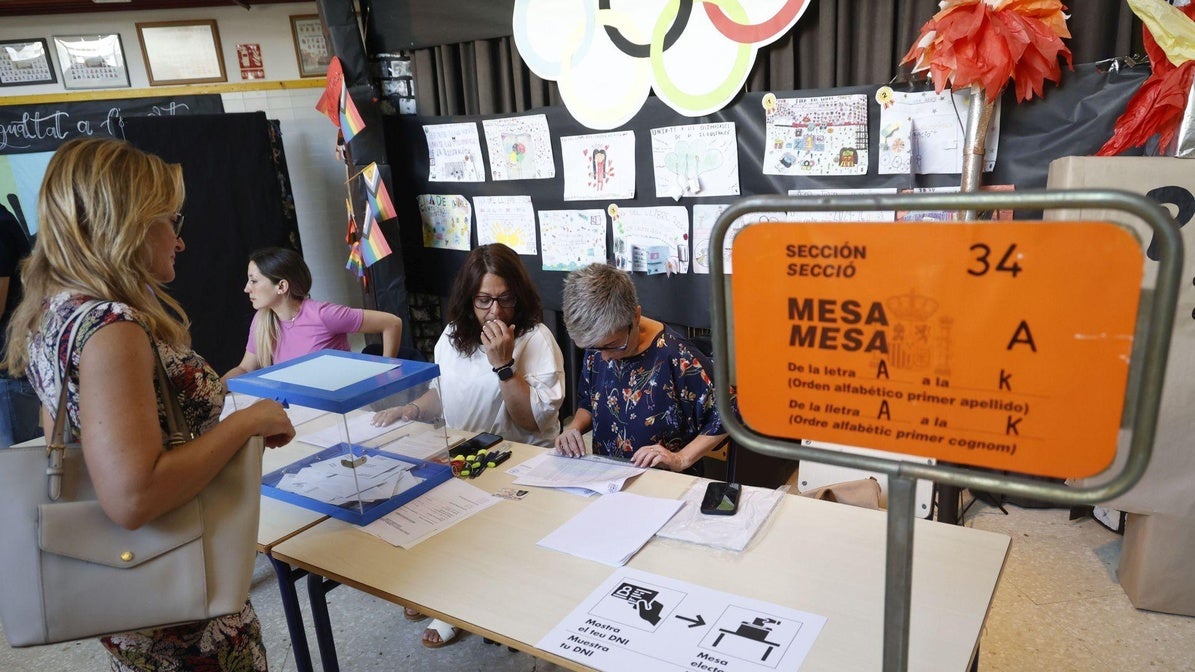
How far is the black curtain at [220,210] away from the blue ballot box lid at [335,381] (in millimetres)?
2400

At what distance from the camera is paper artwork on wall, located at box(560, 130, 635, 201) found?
305 cm

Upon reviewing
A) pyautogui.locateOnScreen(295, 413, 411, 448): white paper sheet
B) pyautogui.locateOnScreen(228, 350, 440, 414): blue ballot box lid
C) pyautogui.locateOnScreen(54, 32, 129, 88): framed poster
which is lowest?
pyautogui.locateOnScreen(295, 413, 411, 448): white paper sheet

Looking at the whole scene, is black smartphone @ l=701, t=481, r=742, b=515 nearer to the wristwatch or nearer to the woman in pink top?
the wristwatch

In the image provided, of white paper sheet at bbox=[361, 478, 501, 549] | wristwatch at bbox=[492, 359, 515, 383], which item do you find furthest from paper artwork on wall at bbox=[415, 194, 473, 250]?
white paper sheet at bbox=[361, 478, 501, 549]

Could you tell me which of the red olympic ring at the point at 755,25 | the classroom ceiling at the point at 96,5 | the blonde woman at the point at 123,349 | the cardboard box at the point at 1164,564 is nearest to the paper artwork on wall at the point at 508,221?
the red olympic ring at the point at 755,25

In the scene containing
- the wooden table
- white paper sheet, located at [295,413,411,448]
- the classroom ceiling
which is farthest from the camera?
the classroom ceiling

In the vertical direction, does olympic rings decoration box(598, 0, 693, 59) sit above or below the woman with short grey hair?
above

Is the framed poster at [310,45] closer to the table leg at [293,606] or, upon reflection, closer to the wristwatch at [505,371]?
the wristwatch at [505,371]

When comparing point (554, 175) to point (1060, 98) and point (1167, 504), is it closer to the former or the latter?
point (1060, 98)

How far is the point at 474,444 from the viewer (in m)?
1.93

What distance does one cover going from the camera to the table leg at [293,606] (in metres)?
1.50

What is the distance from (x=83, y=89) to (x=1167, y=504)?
570cm

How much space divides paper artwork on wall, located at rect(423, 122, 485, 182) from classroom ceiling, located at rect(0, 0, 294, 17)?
1611mm

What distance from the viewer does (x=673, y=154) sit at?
2.91 metres
